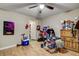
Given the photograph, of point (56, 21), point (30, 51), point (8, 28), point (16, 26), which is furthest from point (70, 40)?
point (8, 28)

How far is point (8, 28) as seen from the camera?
2.28 meters

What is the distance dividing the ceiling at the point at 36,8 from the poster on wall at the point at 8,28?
0.27 metres

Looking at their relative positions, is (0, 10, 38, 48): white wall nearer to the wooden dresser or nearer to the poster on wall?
the poster on wall

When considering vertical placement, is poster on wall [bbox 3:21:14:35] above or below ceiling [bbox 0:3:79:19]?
below

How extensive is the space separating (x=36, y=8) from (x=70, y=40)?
915 mm

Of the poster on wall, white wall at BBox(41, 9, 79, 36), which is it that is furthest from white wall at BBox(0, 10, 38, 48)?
white wall at BBox(41, 9, 79, 36)

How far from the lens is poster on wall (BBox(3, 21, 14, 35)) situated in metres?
2.24

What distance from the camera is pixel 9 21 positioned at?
2.23 metres

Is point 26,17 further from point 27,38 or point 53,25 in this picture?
point 53,25

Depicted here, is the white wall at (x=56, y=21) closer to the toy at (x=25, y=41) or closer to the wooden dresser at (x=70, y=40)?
the wooden dresser at (x=70, y=40)

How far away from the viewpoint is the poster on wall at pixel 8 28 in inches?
88.0

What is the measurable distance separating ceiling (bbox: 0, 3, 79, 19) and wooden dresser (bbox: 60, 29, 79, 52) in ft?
1.39

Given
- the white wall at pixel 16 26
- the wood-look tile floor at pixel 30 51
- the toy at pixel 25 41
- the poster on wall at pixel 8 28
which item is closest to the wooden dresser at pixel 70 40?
the wood-look tile floor at pixel 30 51

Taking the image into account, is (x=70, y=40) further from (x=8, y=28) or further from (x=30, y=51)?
(x=8, y=28)
